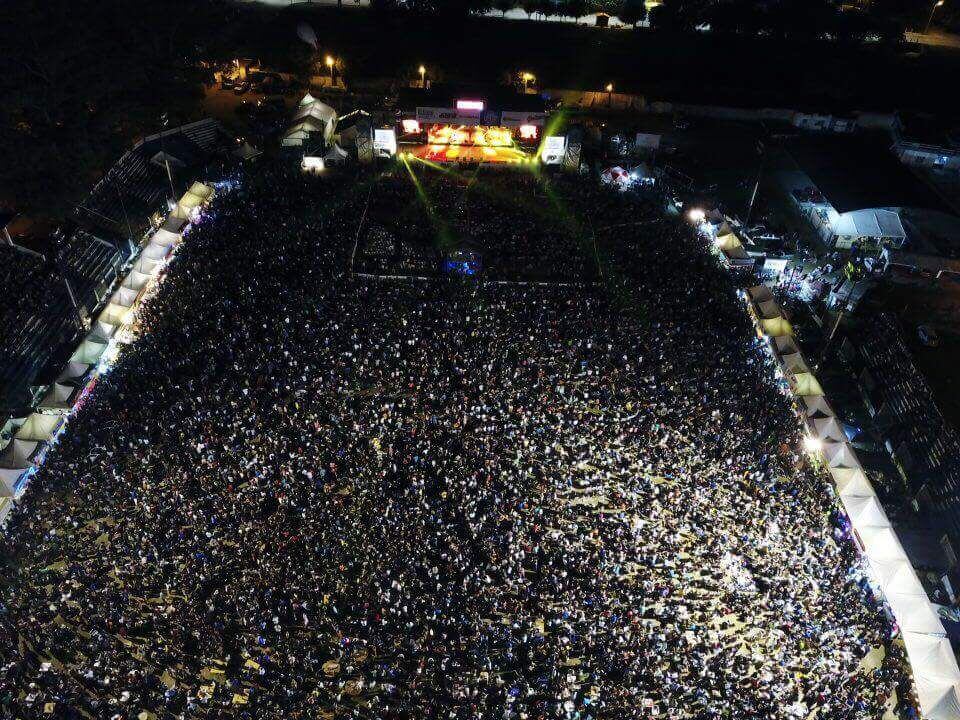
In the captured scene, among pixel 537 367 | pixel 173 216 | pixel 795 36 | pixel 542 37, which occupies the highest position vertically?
pixel 795 36

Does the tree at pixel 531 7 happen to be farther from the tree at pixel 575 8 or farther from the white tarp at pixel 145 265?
the white tarp at pixel 145 265

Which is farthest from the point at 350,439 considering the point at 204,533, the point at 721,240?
the point at 721,240

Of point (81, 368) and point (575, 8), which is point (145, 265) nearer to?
point (81, 368)

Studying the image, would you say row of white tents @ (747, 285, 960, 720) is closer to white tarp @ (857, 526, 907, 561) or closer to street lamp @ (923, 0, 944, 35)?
white tarp @ (857, 526, 907, 561)

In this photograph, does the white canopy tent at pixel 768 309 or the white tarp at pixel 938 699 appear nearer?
the white tarp at pixel 938 699

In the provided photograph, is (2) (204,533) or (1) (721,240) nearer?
(2) (204,533)

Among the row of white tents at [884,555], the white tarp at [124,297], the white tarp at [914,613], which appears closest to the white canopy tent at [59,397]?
the white tarp at [124,297]

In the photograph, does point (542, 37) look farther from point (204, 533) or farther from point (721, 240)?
point (204, 533)
